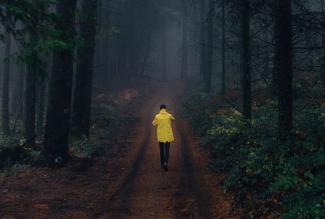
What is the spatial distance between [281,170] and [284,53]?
3068mm

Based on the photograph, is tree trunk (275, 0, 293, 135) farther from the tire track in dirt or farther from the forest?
the tire track in dirt

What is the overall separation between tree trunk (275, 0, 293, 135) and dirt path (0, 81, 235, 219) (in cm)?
304

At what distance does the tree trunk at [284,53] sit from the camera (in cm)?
1020

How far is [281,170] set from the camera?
9156 millimetres

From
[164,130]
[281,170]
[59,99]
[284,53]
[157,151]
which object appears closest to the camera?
[281,170]

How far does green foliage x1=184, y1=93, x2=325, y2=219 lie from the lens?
25.1 ft

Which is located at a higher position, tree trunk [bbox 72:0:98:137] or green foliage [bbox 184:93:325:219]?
tree trunk [bbox 72:0:98:137]

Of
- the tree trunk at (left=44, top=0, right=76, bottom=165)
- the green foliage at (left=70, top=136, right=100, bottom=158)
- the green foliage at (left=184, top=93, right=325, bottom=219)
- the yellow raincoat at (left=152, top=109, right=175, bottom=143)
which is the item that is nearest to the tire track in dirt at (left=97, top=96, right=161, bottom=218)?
the yellow raincoat at (left=152, top=109, right=175, bottom=143)

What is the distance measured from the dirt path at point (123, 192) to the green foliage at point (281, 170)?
0.70m

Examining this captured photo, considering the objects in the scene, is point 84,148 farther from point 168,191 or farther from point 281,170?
point 281,170

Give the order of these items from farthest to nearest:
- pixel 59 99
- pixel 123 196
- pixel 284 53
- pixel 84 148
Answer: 1. pixel 84 148
2. pixel 59 99
3. pixel 123 196
4. pixel 284 53

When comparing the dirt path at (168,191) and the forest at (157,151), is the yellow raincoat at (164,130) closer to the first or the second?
the forest at (157,151)

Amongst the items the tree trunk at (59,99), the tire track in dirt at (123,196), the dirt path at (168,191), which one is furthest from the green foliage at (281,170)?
the tree trunk at (59,99)

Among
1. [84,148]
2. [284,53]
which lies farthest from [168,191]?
[84,148]
